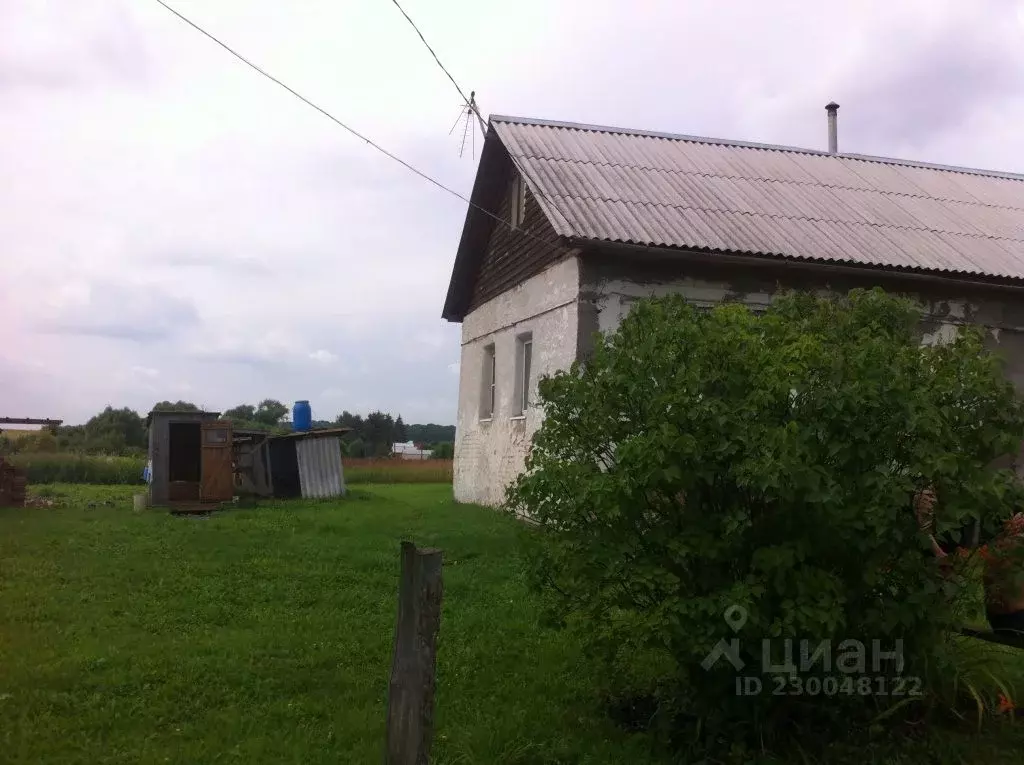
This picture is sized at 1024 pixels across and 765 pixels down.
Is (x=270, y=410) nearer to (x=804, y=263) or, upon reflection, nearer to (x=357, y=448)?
(x=357, y=448)

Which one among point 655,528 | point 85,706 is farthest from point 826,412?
point 85,706

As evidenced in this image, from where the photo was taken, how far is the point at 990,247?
41.5 feet

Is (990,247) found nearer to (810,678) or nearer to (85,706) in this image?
(810,678)

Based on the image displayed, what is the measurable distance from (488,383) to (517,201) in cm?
322

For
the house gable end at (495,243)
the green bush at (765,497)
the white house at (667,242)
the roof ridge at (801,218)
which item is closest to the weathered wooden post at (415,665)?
the green bush at (765,497)

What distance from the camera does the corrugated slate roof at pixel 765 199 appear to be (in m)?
11.1

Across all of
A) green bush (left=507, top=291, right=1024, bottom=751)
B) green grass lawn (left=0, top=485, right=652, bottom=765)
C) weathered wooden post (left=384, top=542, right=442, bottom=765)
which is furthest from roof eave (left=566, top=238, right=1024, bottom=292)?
weathered wooden post (left=384, top=542, right=442, bottom=765)

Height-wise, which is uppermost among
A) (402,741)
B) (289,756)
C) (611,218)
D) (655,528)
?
(611,218)

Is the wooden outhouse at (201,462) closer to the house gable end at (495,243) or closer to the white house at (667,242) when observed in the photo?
the white house at (667,242)

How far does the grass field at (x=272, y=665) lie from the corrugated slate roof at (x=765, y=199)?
481 centimetres

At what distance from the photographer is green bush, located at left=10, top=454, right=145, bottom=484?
2439 centimetres

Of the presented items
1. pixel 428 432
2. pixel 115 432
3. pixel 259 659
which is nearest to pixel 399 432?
pixel 428 432

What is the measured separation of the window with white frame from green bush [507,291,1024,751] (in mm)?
10500

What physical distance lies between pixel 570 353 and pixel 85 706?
23.6ft
